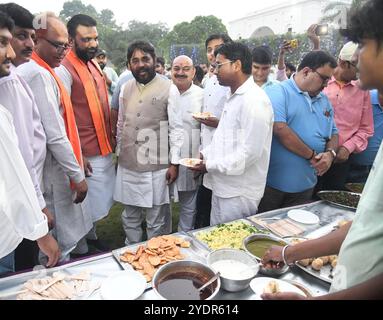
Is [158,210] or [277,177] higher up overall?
[277,177]

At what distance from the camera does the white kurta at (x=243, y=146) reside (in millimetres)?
2160

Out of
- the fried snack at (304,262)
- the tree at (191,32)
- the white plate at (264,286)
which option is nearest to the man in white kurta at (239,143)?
the fried snack at (304,262)

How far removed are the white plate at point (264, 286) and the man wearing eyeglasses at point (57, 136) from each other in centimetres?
150

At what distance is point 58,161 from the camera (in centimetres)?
219

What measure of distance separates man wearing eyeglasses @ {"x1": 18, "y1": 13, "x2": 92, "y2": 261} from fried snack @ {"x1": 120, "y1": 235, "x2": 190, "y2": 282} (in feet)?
2.97

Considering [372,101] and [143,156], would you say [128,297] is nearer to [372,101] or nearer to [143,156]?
[143,156]

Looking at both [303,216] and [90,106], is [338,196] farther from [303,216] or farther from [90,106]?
[90,106]

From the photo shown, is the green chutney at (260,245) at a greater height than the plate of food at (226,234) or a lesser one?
greater

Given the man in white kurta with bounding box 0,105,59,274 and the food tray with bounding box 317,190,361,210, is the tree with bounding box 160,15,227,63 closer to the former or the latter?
the food tray with bounding box 317,190,361,210

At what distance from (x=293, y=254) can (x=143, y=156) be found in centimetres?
173

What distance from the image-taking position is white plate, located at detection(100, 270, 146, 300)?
1.29 meters

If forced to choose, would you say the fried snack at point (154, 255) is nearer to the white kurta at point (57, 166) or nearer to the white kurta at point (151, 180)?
the white kurta at point (57, 166)

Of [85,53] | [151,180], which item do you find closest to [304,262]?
[151,180]
